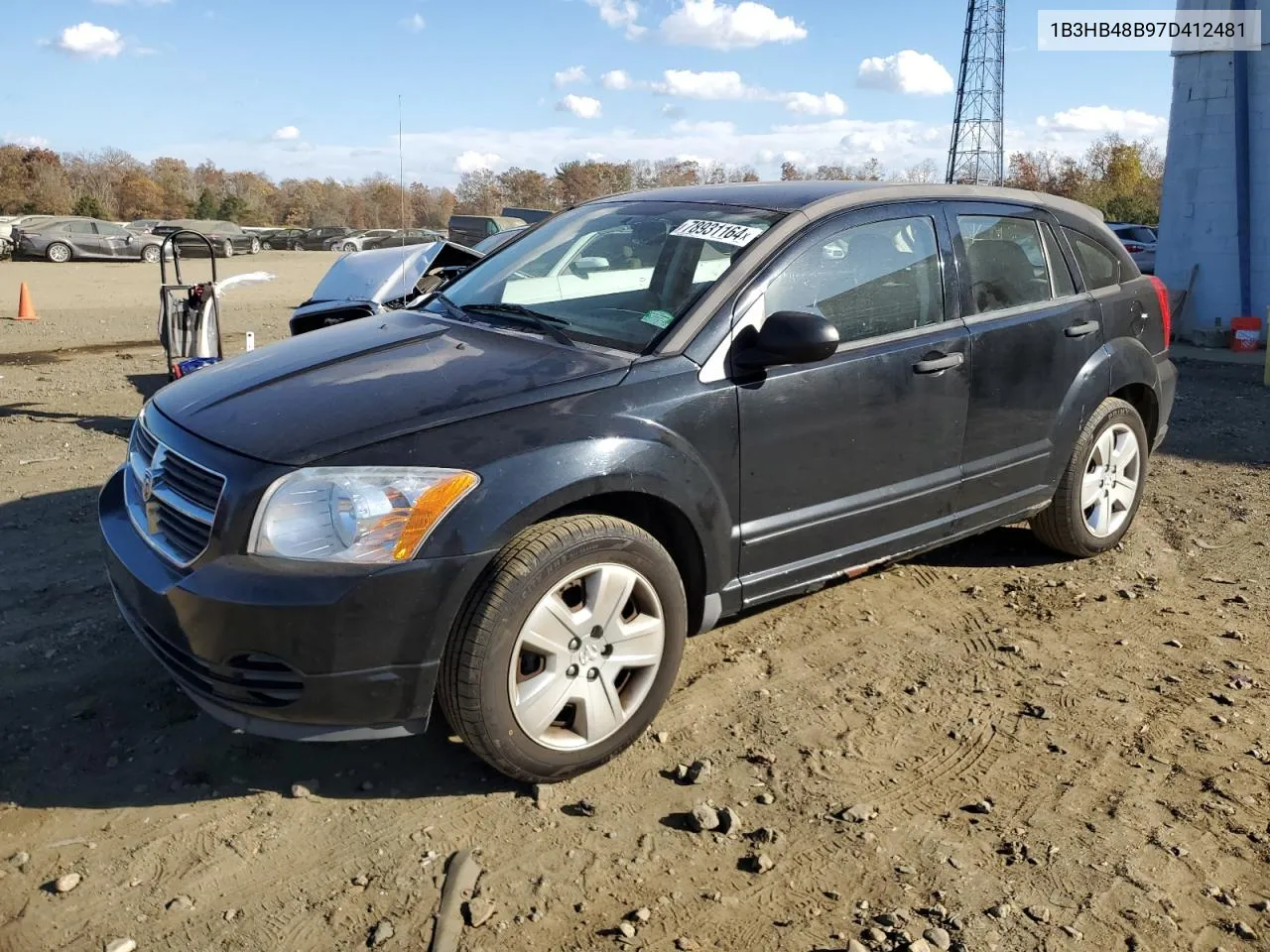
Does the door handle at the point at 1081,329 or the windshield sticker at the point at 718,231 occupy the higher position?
the windshield sticker at the point at 718,231

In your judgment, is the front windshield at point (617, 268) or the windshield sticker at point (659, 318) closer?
the windshield sticker at point (659, 318)

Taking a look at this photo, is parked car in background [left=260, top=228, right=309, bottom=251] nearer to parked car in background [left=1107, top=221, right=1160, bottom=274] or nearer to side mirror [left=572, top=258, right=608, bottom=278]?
parked car in background [left=1107, top=221, right=1160, bottom=274]

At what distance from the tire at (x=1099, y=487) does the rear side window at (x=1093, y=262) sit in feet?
1.87

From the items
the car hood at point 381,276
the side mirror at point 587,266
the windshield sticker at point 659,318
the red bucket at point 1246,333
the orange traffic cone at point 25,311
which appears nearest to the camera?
the windshield sticker at point 659,318

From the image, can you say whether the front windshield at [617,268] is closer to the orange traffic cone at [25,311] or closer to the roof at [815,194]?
the roof at [815,194]

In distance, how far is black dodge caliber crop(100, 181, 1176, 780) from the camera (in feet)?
9.41

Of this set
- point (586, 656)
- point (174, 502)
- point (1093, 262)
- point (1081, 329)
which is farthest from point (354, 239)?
point (586, 656)

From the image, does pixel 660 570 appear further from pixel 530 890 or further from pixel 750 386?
pixel 530 890

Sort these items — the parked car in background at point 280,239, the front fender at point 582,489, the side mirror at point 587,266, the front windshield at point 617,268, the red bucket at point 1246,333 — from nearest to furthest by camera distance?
the front fender at point 582,489, the front windshield at point 617,268, the side mirror at point 587,266, the red bucket at point 1246,333, the parked car in background at point 280,239

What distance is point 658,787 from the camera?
127 inches

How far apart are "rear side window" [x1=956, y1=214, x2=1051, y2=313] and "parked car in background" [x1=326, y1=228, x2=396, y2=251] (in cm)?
3994

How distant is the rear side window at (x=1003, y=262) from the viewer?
14.3 ft

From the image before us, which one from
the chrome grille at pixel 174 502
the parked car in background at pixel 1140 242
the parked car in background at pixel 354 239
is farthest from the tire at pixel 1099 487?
the parked car in background at pixel 354 239

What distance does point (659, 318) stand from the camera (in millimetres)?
3621
